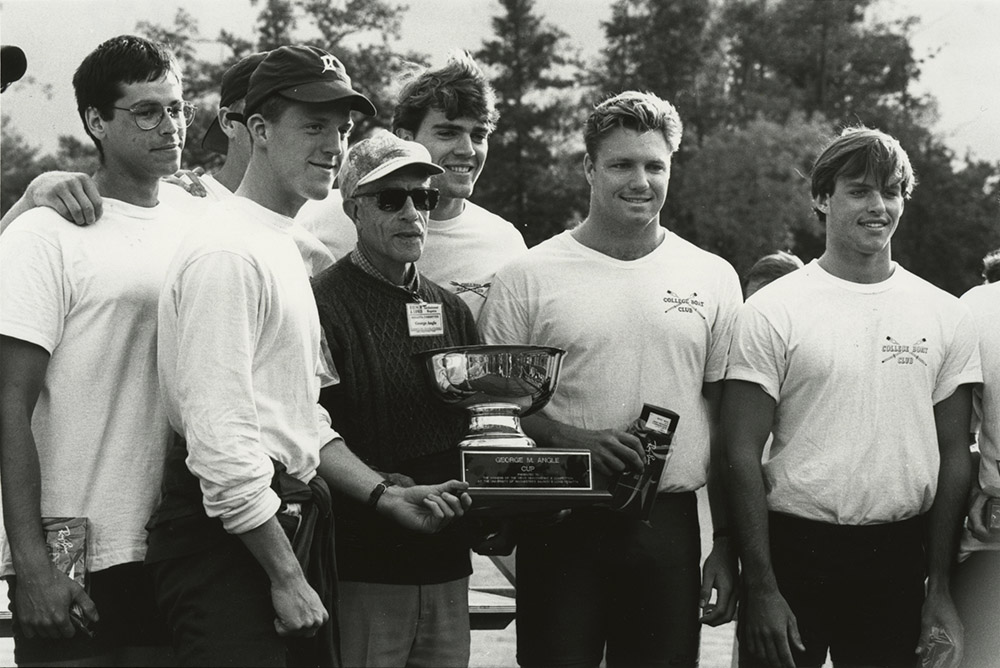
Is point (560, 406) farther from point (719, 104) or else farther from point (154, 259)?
point (719, 104)

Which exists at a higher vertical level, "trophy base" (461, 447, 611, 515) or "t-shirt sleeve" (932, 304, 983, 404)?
"t-shirt sleeve" (932, 304, 983, 404)

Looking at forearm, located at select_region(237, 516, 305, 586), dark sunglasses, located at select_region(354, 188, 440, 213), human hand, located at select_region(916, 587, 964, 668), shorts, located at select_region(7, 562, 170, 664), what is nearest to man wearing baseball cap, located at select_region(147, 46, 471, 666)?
forearm, located at select_region(237, 516, 305, 586)

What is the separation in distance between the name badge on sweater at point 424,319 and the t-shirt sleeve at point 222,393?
908 millimetres

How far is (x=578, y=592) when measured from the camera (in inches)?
172

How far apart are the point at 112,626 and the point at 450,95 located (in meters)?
2.52

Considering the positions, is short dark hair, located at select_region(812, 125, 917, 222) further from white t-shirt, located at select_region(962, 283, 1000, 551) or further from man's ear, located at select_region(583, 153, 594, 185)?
man's ear, located at select_region(583, 153, 594, 185)

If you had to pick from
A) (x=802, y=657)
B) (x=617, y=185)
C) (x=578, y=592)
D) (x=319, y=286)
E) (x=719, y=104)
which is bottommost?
(x=802, y=657)

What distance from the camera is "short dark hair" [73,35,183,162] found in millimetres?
3729

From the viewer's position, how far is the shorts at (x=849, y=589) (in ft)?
14.3

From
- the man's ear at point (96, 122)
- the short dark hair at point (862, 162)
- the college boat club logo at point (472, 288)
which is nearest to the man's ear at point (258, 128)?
the man's ear at point (96, 122)

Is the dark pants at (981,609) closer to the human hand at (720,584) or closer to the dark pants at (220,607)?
the human hand at (720,584)

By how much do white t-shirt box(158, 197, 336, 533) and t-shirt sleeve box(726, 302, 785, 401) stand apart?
1691mm

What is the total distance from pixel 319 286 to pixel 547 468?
3.42ft

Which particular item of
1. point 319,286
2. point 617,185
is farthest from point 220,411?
point 617,185
